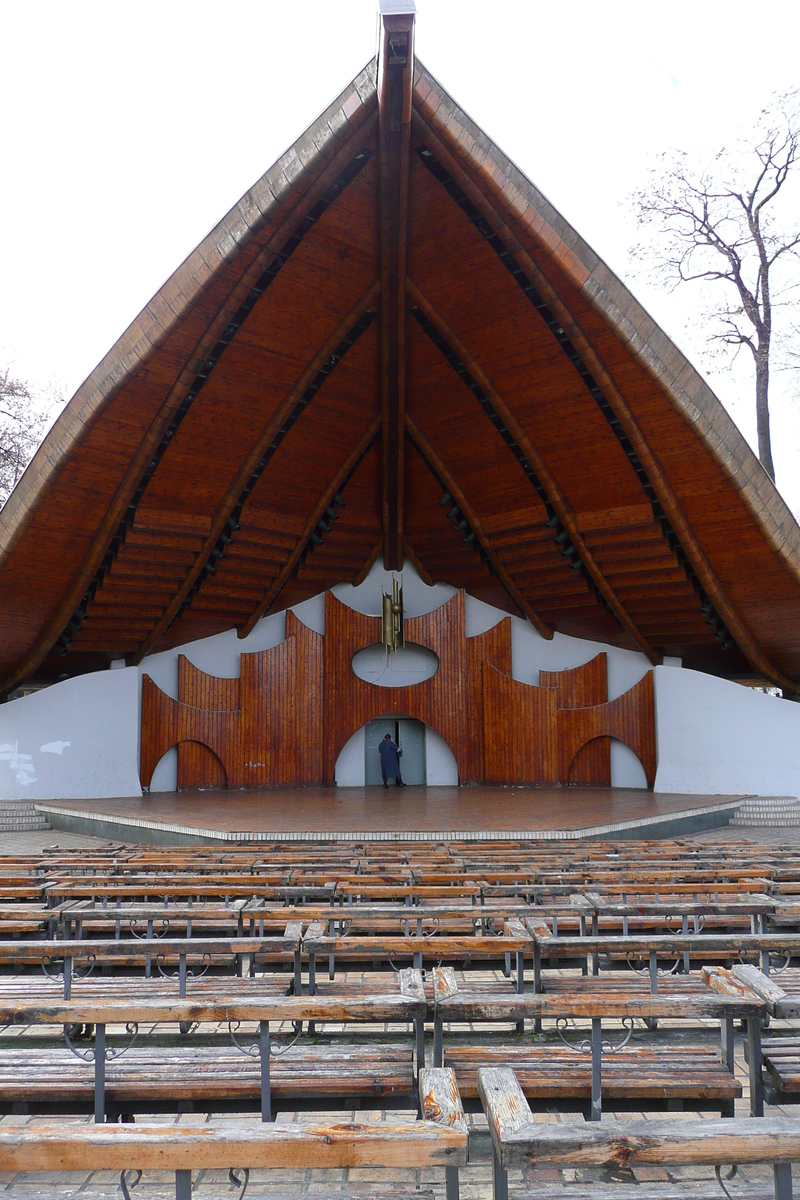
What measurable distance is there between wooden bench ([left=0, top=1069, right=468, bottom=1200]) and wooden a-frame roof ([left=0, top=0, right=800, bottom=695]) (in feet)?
29.3

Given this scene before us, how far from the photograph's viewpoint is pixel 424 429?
15242 millimetres

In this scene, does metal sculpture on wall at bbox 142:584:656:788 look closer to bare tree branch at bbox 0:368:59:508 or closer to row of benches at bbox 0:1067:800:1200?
bare tree branch at bbox 0:368:59:508

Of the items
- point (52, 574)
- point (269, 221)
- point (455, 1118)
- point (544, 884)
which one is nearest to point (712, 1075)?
point (455, 1118)

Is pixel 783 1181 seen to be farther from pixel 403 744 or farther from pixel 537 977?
pixel 403 744

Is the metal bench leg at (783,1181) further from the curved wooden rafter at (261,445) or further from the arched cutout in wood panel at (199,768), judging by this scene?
the arched cutout in wood panel at (199,768)

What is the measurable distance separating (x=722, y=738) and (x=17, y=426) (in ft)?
53.1

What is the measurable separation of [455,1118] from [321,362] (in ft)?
40.3

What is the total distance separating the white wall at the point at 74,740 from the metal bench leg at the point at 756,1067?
1455cm

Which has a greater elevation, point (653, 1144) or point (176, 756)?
point (176, 756)

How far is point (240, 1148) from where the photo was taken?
1.66 m

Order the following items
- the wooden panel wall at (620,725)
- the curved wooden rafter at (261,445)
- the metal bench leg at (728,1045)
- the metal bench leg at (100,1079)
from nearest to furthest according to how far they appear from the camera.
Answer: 1. the metal bench leg at (100,1079)
2. the metal bench leg at (728,1045)
3. the curved wooden rafter at (261,445)
4. the wooden panel wall at (620,725)

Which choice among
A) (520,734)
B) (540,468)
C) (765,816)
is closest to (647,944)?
(540,468)

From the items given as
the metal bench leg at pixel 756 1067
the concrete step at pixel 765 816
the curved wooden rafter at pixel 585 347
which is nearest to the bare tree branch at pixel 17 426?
the curved wooden rafter at pixel 585 347

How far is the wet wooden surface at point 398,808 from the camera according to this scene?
425 inches
